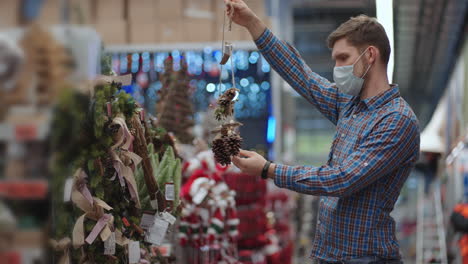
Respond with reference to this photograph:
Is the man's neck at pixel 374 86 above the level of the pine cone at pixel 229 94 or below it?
above

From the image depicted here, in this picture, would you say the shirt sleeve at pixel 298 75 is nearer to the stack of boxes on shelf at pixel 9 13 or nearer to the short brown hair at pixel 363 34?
the short brown hair at pixel 363 34

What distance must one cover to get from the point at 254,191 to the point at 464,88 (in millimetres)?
4564

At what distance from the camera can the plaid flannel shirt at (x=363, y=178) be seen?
2.64 m

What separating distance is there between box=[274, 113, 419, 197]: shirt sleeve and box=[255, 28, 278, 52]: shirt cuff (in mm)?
650

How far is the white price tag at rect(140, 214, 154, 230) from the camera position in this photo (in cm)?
335

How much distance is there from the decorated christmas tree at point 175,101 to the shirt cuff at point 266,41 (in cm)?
190

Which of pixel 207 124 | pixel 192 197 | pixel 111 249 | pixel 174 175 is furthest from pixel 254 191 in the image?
pixel 111 249

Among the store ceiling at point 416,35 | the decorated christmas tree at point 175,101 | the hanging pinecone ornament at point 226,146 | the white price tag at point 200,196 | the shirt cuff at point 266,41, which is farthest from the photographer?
the store ceiling at point 416,35

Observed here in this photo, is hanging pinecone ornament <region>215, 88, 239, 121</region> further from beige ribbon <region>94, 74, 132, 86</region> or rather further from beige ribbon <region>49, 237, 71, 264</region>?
beige ribbon <region>49, 237, 71, 264</region>

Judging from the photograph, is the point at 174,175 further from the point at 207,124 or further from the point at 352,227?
the point at 207,124

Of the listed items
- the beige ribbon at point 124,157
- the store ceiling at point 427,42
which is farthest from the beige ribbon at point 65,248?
the store ceiling at point 427,42

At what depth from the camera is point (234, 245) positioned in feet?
16.1

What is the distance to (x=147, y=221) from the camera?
132 inches

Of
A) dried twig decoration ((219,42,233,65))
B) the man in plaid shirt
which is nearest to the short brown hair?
the man in plaid shirt
